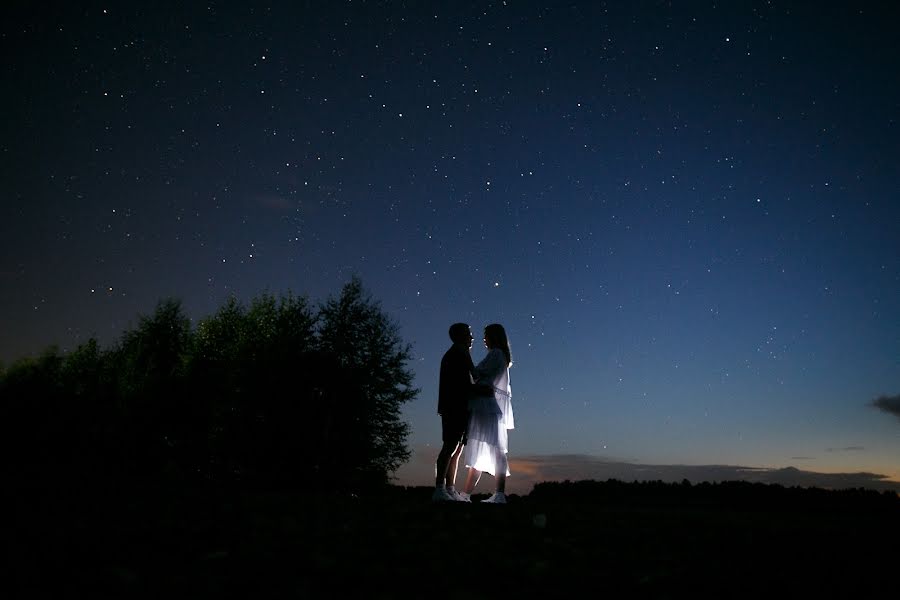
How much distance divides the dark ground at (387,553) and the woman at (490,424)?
3708 mm

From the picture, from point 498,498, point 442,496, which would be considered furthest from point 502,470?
point 442,496

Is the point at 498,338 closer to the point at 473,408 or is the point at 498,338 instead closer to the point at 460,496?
the point at 473,408

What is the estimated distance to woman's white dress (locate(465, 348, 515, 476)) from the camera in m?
9.38

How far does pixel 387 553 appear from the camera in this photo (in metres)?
3.41

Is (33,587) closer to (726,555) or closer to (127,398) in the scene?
(726,555)

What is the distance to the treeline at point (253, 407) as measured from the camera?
25.0 meters

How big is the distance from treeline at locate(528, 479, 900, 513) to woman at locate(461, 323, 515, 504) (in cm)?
211

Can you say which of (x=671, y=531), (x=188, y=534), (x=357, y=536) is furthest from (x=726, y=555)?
(x=188, y=534)

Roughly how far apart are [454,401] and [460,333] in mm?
1200

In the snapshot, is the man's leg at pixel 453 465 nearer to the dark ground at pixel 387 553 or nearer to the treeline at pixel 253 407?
the dark ground at pixel 387 553

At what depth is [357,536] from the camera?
3879 millimetres

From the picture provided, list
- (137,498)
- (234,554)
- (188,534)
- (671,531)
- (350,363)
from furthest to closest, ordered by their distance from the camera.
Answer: (350,363) < (671,531) < (137,498) < (188,534) < (234,554)

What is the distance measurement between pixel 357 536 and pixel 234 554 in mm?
1042

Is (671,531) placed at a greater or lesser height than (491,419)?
lesser
